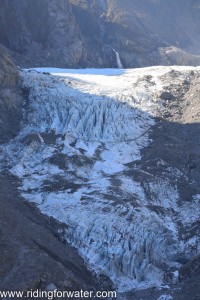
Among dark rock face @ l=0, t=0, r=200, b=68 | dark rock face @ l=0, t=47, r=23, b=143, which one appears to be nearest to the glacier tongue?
dark rock face @ l=0, t=47, r=23, b=143

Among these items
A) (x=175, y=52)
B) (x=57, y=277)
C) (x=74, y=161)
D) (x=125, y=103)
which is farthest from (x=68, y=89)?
(x=175, y=52)

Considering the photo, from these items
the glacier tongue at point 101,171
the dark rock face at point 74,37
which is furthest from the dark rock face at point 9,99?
the dark rock face at point 74,37

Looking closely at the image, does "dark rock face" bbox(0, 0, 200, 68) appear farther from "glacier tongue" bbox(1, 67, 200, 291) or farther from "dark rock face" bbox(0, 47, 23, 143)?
"glacier tongue" bbox(1, 67, 200, 291)

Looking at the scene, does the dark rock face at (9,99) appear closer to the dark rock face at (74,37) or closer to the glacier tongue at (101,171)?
the glacier tongue at (101,171)

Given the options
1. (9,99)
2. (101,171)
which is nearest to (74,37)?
(9,99)

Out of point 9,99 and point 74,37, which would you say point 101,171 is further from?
point 74,37
